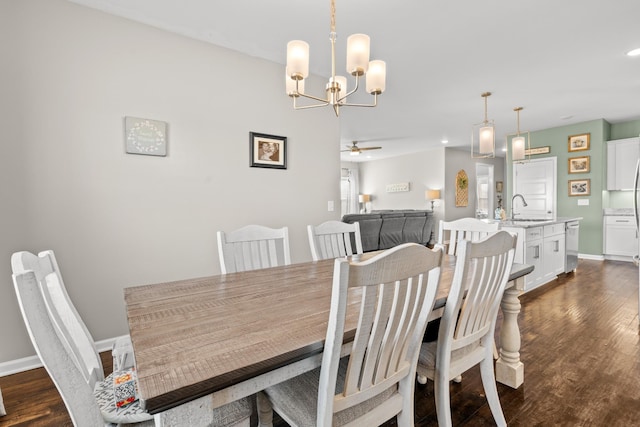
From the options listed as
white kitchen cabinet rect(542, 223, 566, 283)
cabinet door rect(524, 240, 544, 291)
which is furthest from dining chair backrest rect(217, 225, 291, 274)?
white kitchen cabinet rect(542, 223, 566, 283)

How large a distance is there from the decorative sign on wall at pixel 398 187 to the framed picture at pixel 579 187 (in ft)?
11.8

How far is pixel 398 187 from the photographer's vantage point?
8.80 m

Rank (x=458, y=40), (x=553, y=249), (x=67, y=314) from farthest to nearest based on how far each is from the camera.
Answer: (x=553, y=249), (x=458, y=40), (x=67, y=314)

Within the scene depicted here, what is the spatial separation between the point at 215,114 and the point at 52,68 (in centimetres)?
112

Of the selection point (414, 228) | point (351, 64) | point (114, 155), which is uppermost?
point (351, 64)

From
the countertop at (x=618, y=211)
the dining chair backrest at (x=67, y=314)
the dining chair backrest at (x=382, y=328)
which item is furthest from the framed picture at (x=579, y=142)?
the dining chair backrest at (x=67, y=314)

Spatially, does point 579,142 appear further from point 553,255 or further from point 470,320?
point 470,320

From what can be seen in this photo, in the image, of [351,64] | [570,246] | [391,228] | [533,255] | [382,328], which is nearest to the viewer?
[382,328]

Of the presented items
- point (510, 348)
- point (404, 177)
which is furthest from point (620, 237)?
point (510, 348)

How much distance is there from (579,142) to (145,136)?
6994mm

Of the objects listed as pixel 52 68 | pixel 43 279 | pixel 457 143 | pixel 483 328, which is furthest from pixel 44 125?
pixel 457 143

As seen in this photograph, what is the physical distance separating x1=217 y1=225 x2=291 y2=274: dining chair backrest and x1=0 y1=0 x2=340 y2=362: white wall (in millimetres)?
970

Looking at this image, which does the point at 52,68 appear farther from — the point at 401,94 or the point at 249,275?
the point at 401,94

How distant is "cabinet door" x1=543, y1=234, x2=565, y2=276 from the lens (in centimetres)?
390
